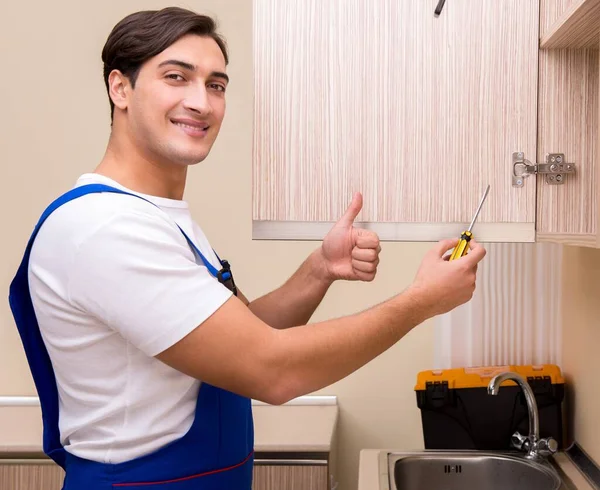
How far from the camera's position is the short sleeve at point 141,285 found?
1072 mm

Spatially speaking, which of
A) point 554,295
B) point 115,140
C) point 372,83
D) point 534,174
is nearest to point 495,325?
point 554,295

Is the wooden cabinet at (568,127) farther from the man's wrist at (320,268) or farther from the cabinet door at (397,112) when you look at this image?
the man's wrist at (320,268)

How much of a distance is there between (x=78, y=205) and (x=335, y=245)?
21.1 inches

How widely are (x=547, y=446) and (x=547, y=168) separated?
2.78 feet

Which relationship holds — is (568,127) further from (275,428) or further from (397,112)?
(275,428)

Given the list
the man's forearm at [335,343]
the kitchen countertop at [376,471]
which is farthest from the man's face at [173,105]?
the kitchen countertop at [376,471]

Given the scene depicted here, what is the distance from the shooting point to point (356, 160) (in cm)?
149

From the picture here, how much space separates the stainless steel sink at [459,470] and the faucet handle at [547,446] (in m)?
0.03

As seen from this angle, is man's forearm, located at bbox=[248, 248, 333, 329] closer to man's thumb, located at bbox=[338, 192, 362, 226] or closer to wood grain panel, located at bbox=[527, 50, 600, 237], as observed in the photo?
man's thumb, located at bbox=[338, 192, 362, 226]

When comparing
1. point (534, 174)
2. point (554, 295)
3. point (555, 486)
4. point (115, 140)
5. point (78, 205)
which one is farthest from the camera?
point (554, 295)

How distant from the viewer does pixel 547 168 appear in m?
1.46

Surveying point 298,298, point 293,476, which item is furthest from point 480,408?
point 298,298

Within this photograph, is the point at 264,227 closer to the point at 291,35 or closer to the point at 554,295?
the point at 291,35

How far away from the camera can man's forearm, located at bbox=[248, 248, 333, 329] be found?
1.58m
